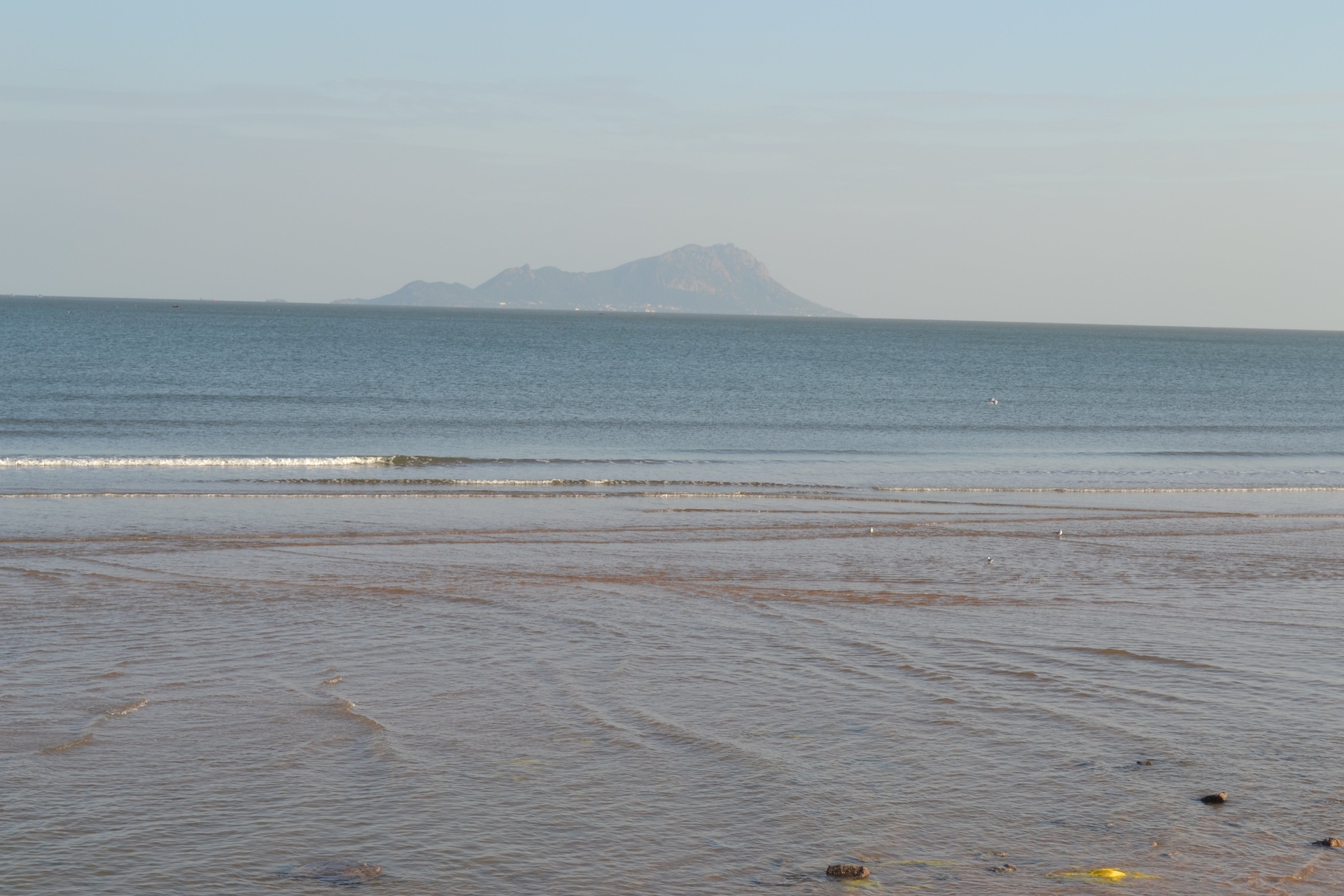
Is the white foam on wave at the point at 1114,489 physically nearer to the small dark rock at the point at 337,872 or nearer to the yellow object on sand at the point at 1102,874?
the yellow object on sand at the point at 1102,874

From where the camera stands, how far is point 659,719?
8.69m

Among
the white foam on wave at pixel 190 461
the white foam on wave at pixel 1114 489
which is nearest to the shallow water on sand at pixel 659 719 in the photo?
the white foam on wave at pixel 1114 489

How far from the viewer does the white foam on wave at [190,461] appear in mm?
27438

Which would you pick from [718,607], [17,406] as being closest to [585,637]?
[718,607]

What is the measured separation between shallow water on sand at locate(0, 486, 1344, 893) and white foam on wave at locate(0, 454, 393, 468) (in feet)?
36.8

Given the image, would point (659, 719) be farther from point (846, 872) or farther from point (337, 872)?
point (337, 872)

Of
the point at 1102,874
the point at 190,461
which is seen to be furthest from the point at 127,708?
the point at 190,461

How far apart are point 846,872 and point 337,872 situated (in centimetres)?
252

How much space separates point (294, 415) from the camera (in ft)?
139

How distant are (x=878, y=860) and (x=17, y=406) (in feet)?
142

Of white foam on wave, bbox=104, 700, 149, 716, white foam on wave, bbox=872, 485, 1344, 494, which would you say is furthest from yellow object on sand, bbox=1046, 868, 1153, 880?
white foam on wave, bbox=872, 485, 1344, 494

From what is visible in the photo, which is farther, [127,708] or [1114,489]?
[1114,489]

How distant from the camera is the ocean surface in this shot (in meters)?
6.36

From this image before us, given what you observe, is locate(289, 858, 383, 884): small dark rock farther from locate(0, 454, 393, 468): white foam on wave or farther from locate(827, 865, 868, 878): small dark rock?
locate(0, 454, 393, 468): white foam on wave
